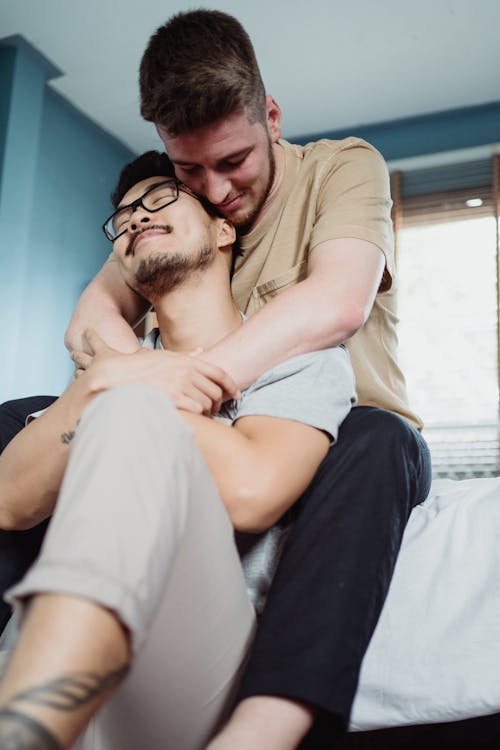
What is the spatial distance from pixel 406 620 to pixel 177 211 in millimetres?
945

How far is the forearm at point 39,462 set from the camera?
3.36 ft

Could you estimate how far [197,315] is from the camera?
1.53m

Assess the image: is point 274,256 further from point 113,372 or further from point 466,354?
point 466,354

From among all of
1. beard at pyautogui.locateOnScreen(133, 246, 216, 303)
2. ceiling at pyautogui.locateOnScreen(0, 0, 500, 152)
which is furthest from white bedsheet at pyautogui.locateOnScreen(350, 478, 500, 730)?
ceiling at pyautogui.locateOnScreen(0, 0, 500, 152)

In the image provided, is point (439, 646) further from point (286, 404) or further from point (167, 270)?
point (167, 270)

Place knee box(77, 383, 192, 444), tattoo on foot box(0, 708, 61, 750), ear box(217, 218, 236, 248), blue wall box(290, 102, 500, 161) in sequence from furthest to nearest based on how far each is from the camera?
blue wall box(290, 102, 500, 161)
ear box(217, 218, 236, 248)
knee box(77, 383, 192, 444)
tattoo on foot box(0, 708, 61, 750)

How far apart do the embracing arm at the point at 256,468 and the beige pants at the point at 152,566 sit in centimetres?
7

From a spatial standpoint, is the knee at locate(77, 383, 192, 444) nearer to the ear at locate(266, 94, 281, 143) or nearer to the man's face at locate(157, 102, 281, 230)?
Answer: the man's face at locate(157, 102, 281, 230)

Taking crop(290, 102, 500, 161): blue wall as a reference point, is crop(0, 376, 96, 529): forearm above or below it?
below

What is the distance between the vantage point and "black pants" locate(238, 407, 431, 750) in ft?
2.68

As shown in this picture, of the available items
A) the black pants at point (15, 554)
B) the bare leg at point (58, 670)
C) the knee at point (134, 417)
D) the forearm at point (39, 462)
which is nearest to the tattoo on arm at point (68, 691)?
the bare leg at point (58, 670)

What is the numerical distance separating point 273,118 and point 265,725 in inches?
54.3

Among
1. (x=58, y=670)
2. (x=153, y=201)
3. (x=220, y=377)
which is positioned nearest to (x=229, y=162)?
(x=153, y=201)

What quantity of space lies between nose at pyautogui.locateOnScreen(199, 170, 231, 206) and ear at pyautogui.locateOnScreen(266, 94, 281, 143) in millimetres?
198
